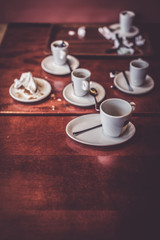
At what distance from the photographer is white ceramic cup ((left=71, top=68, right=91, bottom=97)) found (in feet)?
3.68

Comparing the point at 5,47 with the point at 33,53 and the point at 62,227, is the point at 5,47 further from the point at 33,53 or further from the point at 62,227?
the point at 62,227

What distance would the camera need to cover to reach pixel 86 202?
786mm

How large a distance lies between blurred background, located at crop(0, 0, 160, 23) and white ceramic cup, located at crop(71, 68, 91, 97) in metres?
1.27

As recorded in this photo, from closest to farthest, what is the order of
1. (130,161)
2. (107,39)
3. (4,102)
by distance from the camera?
(130,161)
(4,102)
(107,39)

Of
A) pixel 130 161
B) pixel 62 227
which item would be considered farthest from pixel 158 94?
pixel 62 227

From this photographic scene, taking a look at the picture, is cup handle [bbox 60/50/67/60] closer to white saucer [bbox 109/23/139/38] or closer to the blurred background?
white saucer [bbox 109/23/139/38]

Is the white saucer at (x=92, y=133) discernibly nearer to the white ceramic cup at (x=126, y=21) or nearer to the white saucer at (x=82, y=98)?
the white saucer at (x=82, y=98)

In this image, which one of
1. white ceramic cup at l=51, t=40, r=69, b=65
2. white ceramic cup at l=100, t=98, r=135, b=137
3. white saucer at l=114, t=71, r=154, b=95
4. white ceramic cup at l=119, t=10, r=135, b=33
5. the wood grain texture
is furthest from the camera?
white ceramic cup at l=119, t=10, r=135, b=33

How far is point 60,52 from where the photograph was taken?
1359 mm

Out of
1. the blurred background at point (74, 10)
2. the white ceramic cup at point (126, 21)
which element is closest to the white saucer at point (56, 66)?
the white ceramic cup at point (126, 21)

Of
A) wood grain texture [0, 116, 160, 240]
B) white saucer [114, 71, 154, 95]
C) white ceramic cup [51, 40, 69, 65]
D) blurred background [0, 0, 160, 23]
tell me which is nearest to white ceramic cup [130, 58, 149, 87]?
white saucer [114, 71, 154, 95]

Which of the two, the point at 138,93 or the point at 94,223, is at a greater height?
the point at 138,93

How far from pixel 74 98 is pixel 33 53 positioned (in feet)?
1.76

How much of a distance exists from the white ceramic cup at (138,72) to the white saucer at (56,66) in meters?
0.34
